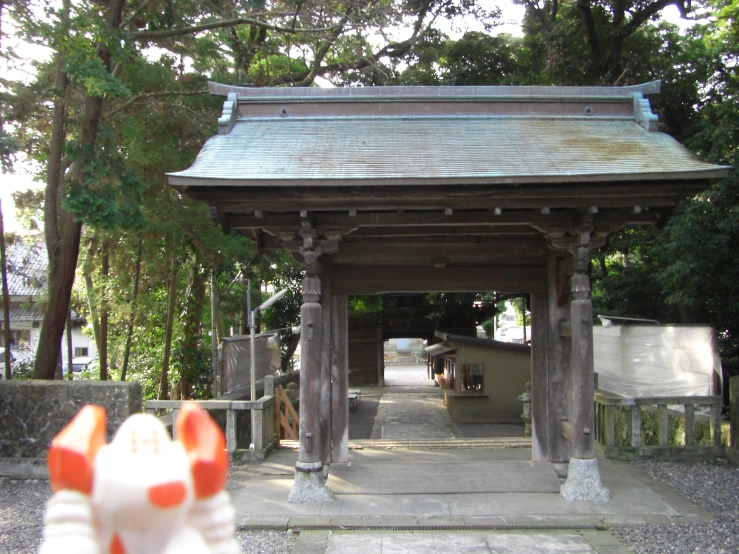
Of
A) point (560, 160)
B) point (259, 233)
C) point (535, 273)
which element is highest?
point (560, 160)

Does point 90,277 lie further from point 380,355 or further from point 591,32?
point 591,32

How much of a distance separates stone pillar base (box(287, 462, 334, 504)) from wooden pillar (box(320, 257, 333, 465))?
39.7 inches

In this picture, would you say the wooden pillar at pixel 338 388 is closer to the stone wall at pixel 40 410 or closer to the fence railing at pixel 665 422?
the stone wall at pixel 40 410

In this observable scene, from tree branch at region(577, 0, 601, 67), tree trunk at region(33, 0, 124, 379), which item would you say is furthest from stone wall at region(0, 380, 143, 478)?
tree branch at region(577, 0, 601, 67)

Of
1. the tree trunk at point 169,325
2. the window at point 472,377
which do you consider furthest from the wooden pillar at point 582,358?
the window at point 472,377

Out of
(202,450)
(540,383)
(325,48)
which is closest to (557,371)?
(540,383)

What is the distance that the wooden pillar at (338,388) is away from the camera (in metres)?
8.83

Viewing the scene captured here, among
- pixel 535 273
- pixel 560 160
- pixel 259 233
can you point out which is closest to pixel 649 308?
pixel 535 273

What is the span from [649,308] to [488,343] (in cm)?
428

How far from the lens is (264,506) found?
7172 mm

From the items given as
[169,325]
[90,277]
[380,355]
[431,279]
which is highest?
[90,277]

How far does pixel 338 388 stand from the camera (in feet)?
29.1

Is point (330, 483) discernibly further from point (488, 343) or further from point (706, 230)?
point (488, 343)

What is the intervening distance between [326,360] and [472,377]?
1016 cm
